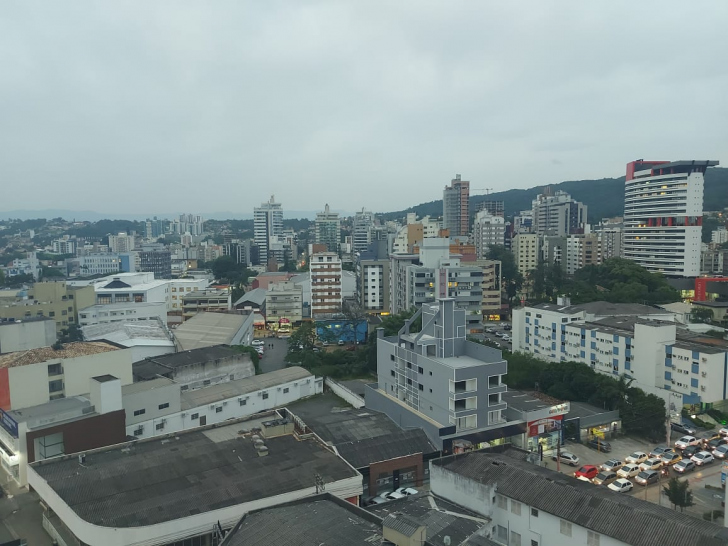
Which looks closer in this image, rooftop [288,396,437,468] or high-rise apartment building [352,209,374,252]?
rooftop [288,396,437,468]

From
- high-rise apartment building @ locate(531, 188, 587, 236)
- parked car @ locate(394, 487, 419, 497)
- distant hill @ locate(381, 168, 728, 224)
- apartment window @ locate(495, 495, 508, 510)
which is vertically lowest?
parked car @ locate(394, 487, 419, 497)

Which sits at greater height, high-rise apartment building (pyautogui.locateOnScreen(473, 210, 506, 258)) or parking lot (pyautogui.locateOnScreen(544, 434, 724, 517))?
high-rise apartment building (pyautogui.locateOnScreen(473, 210, 506, 258))

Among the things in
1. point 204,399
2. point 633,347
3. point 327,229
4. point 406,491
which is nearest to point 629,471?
point 406,491

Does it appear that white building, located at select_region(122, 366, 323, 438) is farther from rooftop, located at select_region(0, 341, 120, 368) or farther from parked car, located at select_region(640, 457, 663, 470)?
parked car, located at select_region(640, 457, 663, 470)

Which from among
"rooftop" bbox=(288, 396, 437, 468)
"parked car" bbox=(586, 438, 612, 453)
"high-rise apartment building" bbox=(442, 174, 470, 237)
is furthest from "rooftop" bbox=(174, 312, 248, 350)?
"high-rise apartment building" bbox=(442, 174, 470, 237)

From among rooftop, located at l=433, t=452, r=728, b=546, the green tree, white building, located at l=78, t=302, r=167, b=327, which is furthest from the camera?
white building, located at l=78, t=302, r=167, b=327

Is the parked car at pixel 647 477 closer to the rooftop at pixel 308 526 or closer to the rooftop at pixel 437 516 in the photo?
the rooftop at pixel 437 516
